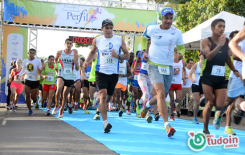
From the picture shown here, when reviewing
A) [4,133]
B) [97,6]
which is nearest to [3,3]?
[97,6]

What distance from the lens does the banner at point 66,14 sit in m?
18.9

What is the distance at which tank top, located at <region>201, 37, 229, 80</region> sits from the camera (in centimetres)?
673

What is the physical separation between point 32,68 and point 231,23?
7.13m

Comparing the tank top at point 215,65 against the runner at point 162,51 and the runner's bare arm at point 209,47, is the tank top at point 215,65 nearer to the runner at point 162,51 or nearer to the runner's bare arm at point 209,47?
the runner's bare arm at point 209,47

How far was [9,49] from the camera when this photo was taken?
18.6 meters

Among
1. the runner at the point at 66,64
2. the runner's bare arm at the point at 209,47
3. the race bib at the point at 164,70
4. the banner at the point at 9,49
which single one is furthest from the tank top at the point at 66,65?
the banner at the point at 9,49

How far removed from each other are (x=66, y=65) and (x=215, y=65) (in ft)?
18.1

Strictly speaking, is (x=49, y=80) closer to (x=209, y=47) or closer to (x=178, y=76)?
(x=178, y=76)

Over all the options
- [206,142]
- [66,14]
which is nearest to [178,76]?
[206,142]

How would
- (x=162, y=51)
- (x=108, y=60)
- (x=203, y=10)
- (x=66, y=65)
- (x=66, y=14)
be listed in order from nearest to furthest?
(x=162, y=51), (x=108, y=60), (x=66, y=65), (x=66, y=14), (x=203, y=10)

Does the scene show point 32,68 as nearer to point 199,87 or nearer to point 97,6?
point 199,87

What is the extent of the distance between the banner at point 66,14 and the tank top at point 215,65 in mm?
13564

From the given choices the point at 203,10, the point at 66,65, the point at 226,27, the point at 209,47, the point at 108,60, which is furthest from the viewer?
the point at 203,10

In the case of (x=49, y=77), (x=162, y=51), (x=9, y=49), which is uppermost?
(x=9, y=49)
